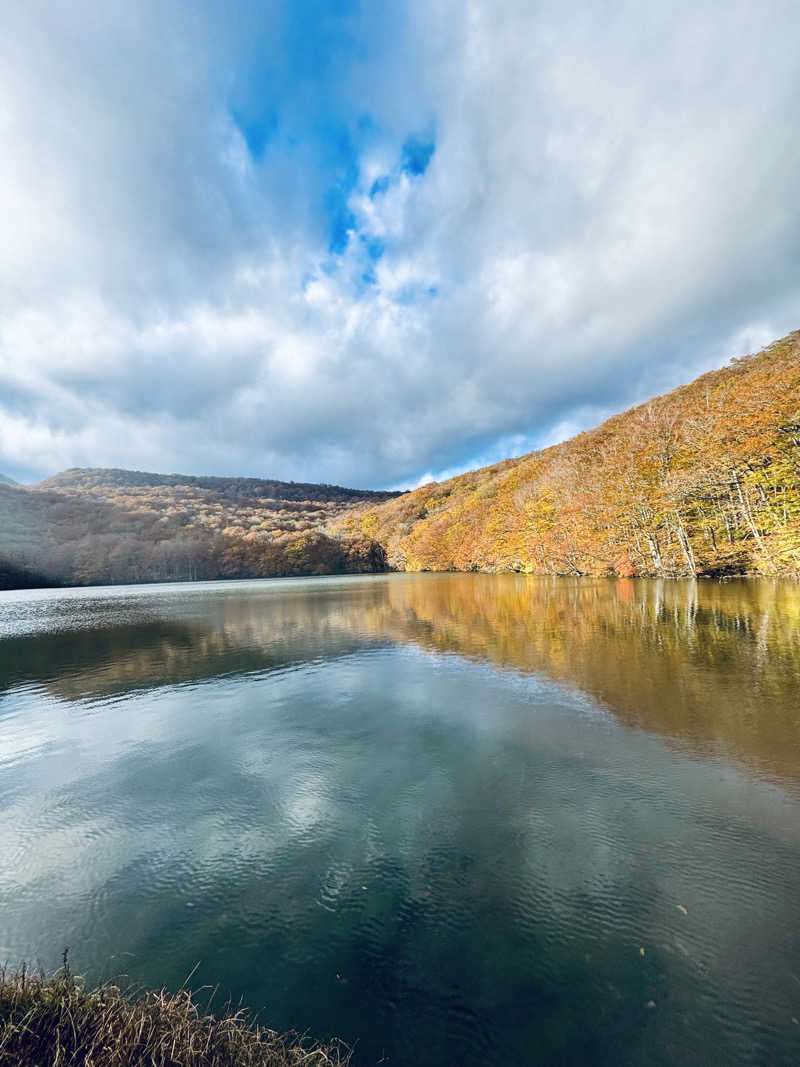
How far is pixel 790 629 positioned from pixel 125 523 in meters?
111

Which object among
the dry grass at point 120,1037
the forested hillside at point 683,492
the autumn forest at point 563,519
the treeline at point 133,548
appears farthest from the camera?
the treeline at point 133,548

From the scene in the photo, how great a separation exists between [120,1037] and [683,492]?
1302 inches

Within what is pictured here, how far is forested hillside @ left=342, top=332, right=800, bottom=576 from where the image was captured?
80.8 ft

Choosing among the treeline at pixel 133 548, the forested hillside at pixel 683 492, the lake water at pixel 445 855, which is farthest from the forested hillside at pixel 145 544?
the lake water at pixel 445 855

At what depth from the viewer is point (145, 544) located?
91500 mm

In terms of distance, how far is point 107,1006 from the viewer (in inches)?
90.4

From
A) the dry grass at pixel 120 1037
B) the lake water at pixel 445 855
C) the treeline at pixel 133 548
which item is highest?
the treeline at pixel 133 548

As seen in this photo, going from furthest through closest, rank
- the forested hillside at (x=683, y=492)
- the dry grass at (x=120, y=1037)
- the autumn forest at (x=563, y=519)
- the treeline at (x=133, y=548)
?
the treeline at (x=133, y=548) < the autumn forest at (x=563, y=519) < the forested hillside at (x=683, y=492) < the dry grass at (x=120, y=1037)

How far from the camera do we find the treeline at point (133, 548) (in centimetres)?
8156

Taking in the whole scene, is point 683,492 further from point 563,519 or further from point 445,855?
point 445,855

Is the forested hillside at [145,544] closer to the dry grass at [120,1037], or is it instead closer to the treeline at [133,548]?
the treeline at [133,548]

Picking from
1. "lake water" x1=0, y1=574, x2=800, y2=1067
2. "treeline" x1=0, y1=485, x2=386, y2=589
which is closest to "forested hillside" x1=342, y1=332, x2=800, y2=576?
"lake water" x1=0, y1=574, x2=800, y2=1067

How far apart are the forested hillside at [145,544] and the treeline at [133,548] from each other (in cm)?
17

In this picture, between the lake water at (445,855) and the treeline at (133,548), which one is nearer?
the lake water at (445,855)
